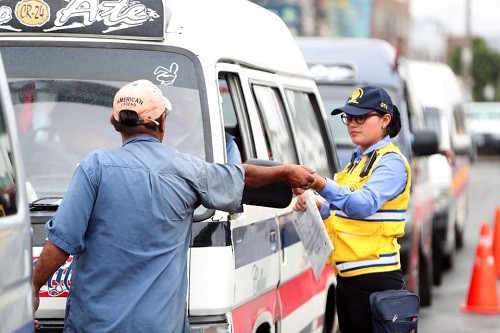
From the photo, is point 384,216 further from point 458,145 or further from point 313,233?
point 458,145

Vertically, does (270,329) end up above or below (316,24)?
above

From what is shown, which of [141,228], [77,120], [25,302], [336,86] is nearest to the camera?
[25,302]

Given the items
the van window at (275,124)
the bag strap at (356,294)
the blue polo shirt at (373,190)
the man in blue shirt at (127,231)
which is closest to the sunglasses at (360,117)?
the blue polo shirt at (373,190)

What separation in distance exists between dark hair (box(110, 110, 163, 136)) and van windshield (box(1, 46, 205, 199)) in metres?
0.79

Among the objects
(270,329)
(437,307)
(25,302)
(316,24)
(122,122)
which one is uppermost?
(122,122)

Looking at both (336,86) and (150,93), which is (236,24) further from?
(336,86)

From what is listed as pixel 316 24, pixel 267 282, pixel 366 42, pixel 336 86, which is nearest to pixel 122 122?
pixel 267 282

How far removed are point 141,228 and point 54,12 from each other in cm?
151

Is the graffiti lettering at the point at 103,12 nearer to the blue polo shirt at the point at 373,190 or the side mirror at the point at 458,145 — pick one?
the blue polo shirt at the point at 373,190

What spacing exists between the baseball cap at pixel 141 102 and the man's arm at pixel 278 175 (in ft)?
1.92

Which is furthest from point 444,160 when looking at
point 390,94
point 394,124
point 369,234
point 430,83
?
point 369,234

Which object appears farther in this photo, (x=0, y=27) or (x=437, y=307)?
(x=437, y=307)

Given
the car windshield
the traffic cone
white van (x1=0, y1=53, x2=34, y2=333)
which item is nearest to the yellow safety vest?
white van (x1=0, y1=53, x2=34, y2=333)

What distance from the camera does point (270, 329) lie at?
661 cm
